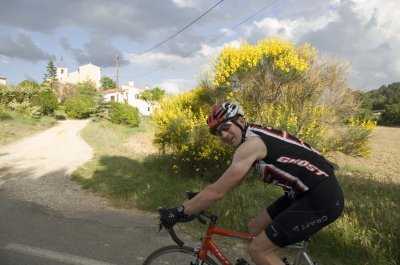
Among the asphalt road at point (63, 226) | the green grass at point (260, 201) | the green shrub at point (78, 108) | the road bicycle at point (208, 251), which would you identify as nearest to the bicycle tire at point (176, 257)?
the road bicycle at point (208, 251)

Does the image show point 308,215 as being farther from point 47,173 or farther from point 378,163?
point 378,163

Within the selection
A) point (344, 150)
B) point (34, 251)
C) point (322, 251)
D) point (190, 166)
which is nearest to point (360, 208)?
point (322, 251)

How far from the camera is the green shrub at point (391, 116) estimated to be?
180 ft

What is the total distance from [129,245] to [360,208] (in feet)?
11.9

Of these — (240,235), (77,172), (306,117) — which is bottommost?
(77,172)

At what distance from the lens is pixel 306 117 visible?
11211 millimetres

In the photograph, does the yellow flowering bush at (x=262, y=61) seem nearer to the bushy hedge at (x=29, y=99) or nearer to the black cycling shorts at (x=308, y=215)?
the black cycling shorts at (x=308, y=215)

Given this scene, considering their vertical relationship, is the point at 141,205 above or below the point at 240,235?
below

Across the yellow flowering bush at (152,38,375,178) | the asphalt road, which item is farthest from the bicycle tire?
the yellow flowering bush at (152,38,375,178)

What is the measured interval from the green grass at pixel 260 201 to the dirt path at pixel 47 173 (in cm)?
47

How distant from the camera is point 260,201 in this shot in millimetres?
6844

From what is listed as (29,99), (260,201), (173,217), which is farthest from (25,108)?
(173,217)

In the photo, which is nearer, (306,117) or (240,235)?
(240,235)

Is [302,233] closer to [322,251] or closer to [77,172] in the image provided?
[322,251]
